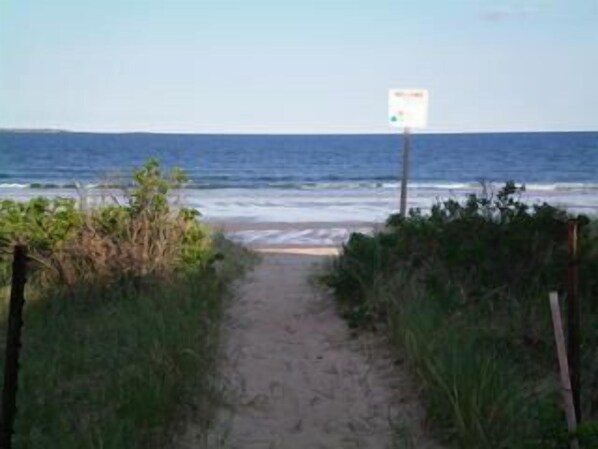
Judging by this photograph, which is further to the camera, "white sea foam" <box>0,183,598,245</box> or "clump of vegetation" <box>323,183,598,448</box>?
"white sea foam" <box>0,183,598,245</box>

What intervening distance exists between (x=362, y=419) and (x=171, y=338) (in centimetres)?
127

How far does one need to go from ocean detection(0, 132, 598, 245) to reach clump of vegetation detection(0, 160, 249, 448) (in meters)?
0.67

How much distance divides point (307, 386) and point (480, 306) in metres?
1.45

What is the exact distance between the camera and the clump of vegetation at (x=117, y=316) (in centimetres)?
444

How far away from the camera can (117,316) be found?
6402mm

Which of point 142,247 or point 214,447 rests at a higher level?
point 142,247

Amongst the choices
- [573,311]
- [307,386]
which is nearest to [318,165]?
[307,386]

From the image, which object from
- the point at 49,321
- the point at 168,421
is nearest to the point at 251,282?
the point at 49,321

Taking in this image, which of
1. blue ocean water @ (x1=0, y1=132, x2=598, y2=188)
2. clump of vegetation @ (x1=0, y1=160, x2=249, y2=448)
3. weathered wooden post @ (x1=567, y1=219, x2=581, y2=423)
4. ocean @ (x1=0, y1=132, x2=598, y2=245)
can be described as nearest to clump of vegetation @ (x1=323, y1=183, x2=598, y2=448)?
weathered wooden post @ (x1=567, y1=219, x2=581, y2=423)

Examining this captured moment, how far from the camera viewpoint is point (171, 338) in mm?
5316

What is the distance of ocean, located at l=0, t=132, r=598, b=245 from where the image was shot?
61.9 ft

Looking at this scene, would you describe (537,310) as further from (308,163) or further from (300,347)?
(308,163)

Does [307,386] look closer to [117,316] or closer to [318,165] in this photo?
[117,316]

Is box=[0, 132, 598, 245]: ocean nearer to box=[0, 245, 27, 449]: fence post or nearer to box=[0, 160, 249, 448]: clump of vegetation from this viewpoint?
box=[0, 160, 249, 448]: clump of vegetation
